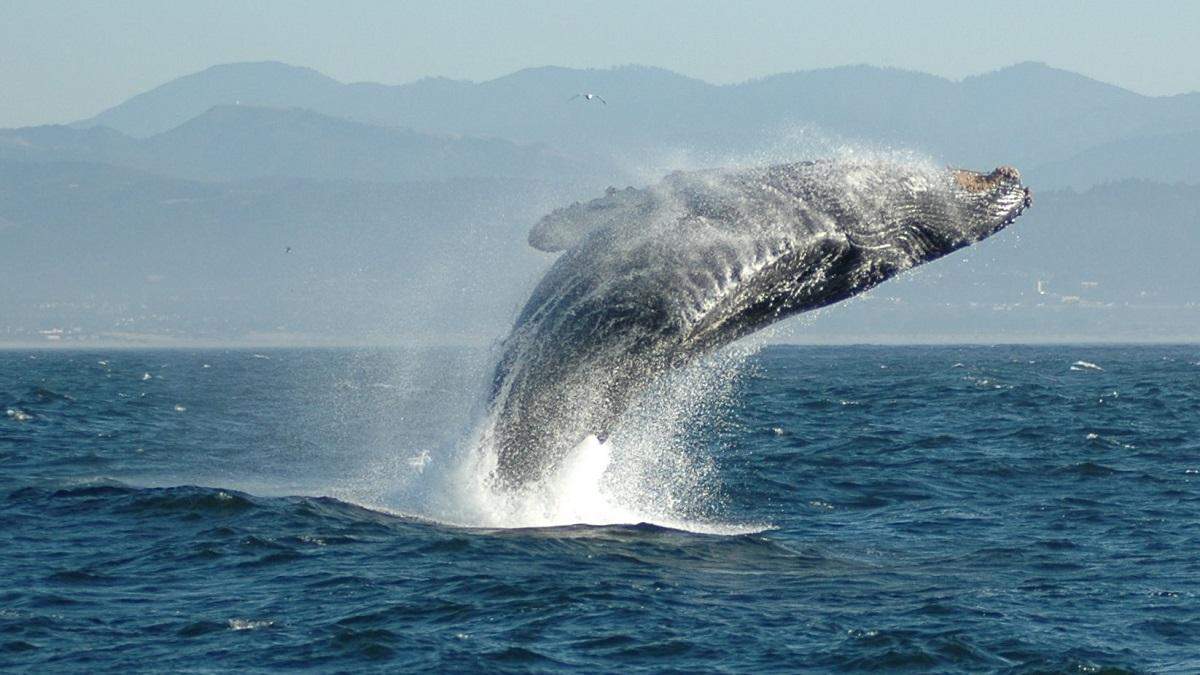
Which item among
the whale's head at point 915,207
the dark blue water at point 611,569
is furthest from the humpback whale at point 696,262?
the dark blue water at point 611,569

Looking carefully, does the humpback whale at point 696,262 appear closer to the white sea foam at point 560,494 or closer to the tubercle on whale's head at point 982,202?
the tubercle on whale's head at point 982,202

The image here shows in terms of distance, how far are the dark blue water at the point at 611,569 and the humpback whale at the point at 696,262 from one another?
4.23 feet

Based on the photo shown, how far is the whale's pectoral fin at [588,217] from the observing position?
1347 cm

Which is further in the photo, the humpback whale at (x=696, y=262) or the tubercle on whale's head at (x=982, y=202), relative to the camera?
Result: the tubercle on whale's head at (x=982, y=202)

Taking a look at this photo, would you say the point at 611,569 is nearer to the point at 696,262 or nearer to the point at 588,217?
the point at 696,262

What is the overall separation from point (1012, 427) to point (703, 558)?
16900 mm

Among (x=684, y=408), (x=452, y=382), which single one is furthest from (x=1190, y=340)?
(x=684, y=408)

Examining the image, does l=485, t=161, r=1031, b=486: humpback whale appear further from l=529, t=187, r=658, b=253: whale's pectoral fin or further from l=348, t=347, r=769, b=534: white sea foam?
l=348, t=347, r=769, b=534: white sea foam

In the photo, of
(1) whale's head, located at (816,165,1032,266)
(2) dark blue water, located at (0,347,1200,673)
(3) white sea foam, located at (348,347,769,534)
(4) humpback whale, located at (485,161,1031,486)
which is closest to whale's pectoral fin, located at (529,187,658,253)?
(4) humpback whale, located at (485,161,1031,486)

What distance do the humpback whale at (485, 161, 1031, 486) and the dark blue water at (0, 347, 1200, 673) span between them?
1.29m

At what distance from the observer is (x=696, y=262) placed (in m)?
13.0

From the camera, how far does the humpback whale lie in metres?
13.0

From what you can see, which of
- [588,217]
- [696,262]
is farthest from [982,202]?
[588,217]

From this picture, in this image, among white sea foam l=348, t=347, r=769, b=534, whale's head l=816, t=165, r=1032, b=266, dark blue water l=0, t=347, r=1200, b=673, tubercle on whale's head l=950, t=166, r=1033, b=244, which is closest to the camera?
dark blue water l=0, t=347, r=1200, b=673
